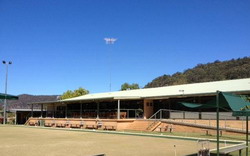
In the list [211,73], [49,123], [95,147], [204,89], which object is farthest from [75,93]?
[95,147]

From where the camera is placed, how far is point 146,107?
3331 cm

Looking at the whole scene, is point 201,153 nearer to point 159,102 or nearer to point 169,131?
point 169,131

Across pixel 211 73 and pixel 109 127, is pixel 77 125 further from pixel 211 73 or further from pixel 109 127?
pixel 211 73

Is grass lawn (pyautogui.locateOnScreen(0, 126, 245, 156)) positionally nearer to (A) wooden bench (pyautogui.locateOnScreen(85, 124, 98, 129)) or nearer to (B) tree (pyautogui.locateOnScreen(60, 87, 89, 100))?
(A) wooden bench (pyautogui.locateOnScreen(85, 124, 98, 129))

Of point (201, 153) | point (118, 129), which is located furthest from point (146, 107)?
point (201, 153)

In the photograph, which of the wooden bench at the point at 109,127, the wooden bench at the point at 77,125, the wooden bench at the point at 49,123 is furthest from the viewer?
the wooden bench at the point at 49,123

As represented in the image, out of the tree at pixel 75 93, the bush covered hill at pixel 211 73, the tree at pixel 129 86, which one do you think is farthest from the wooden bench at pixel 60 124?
the bush covered hill at pixel 211 73

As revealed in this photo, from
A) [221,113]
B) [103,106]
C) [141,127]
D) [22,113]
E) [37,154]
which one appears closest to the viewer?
[37,154]

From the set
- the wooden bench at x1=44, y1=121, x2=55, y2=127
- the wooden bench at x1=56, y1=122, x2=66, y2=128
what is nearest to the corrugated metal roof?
the wooden bench at x1=56, y1=122, x2=66, y2=128

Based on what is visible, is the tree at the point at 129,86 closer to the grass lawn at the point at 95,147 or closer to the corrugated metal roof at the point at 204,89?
the corrugated metal roof at the point at 204,89

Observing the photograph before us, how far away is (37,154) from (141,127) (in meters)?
17.5

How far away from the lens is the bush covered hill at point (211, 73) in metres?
70.1

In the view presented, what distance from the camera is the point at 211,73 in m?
77.9

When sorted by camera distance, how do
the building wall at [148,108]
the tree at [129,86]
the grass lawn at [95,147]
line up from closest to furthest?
1. the grass lawn at [95,147]
2. the building wall at [148,108]
3. the tree at [129,86]
